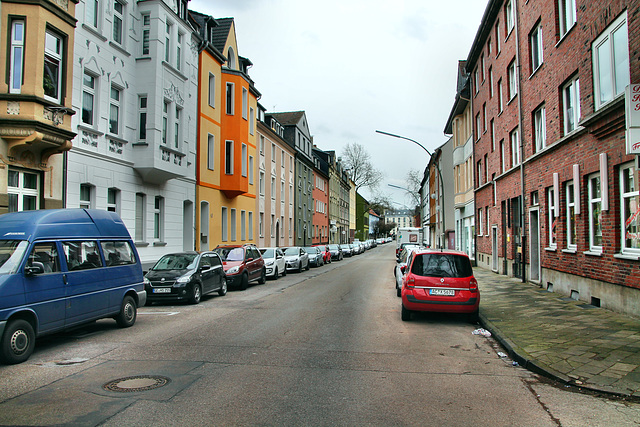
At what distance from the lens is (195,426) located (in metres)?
4.30

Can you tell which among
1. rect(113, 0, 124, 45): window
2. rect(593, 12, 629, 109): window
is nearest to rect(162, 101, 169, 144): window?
rect(113, 0, 124, 45): window

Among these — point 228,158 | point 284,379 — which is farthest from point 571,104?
point 228,158

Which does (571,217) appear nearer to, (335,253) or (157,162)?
(157,162)

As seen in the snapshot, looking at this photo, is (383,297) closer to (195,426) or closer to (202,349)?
(202,349)

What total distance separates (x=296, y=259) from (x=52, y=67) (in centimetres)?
1674

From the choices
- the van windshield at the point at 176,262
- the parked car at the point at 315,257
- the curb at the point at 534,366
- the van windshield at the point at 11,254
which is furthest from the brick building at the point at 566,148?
the parked car at the point at 315,257

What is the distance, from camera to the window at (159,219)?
20062mm

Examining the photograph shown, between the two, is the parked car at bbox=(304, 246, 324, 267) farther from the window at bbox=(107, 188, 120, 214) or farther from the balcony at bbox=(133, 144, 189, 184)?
the window at bbox=(107, 188, 120, 214)

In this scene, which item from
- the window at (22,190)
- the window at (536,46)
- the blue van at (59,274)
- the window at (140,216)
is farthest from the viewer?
the window at (140,216)

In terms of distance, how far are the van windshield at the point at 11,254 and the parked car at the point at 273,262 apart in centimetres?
1491

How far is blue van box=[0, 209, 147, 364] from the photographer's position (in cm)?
686

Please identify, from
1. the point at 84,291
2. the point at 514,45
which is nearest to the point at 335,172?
the point at 514,45

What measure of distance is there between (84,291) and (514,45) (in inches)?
696

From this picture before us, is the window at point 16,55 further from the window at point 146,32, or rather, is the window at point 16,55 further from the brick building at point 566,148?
the brick building at point 566,148
